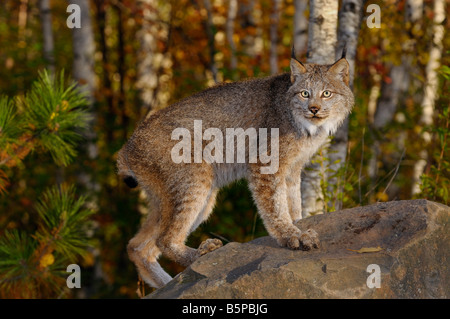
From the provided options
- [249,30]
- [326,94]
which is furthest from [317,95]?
[249,30]

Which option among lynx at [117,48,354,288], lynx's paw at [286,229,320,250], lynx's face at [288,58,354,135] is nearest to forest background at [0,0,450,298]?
lynx at [117,48,354,288]

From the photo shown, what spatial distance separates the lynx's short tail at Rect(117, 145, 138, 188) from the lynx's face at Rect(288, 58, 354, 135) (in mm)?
1534

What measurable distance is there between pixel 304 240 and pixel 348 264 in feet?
1.73

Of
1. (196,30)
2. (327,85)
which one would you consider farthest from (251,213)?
(196,30)

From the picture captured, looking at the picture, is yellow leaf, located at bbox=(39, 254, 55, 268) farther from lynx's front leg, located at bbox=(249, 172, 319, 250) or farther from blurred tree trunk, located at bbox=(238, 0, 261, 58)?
blurred tree trunk, located at bbox=(238, 0, 261, 58)

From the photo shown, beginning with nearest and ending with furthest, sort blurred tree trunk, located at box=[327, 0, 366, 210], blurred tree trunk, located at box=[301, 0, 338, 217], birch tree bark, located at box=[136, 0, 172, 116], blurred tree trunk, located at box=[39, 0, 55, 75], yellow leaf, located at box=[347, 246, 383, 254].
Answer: yellow leaf, located at box=[347, 246, 383, 254] < blurred tree trunk, located at box=[301, 0, 338, 217] < blurred tree trunk, located at box=[327, 0, 366, 210] < blurred tree trunk, located at box=[39, 0, 55, 75] < birch tree bark, located at box=[136, 0, 172, 116]

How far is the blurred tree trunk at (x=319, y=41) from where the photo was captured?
556 centimetres

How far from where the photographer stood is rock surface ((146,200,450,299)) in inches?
135

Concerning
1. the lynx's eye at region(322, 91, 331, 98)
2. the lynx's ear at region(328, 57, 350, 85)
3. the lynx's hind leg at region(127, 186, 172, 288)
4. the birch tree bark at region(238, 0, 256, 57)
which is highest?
the birch tree bark at region(238, 0, 256, 57)

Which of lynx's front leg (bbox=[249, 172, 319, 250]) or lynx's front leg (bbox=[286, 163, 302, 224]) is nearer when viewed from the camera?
lynx's front leg (bbox=[249, 172, 319, 250])

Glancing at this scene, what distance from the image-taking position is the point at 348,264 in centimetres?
356

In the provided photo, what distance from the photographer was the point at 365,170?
30.3 ft

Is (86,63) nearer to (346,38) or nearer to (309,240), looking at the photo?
(346,38)

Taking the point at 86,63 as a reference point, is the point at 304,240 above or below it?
below
